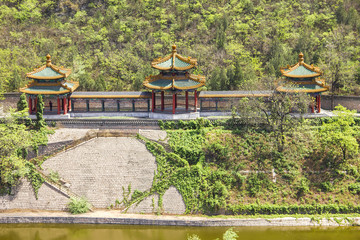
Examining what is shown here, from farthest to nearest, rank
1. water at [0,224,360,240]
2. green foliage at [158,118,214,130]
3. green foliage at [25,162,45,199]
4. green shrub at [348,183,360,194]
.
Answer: green foliage at [158,118,214,130] → green foliage at [25,162,45,199] → green shrub at [348,183,360,194] → water at [0,224,360,240]

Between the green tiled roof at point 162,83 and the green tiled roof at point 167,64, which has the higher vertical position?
→ the green tiled roof at point 167,64

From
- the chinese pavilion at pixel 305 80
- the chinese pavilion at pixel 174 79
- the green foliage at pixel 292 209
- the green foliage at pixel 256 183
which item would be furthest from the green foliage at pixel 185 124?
the green foliage at pixel 292 209

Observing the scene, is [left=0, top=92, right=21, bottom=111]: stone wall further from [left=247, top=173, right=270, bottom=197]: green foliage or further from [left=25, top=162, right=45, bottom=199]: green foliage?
[left=247, top=173, right=270, bottom=197]: green foliage

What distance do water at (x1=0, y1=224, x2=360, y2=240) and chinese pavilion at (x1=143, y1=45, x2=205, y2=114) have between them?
540 inches

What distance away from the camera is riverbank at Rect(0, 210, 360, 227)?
31.9 m

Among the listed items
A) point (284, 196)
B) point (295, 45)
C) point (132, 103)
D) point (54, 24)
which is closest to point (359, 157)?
point (284, 196)

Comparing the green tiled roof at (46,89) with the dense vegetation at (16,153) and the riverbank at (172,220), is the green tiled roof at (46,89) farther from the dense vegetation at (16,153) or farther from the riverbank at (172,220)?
the riverbank at (172,220)

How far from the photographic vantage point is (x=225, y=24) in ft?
207

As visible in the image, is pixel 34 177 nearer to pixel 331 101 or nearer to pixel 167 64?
pixel 167 64

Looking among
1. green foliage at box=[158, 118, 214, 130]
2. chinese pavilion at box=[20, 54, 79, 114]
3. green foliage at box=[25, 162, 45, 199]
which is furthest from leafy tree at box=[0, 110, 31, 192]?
green foliage at box=[158, 118, 214, 130]

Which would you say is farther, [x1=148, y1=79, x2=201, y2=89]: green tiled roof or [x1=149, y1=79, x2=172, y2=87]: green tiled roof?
[x1=149, y1=79, x2=172, y2=87]: green tiled roof

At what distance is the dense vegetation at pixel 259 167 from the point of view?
33.5 metres

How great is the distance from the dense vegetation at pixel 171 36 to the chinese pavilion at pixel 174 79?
8800 millimetres

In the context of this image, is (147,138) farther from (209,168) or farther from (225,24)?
(225,24)
